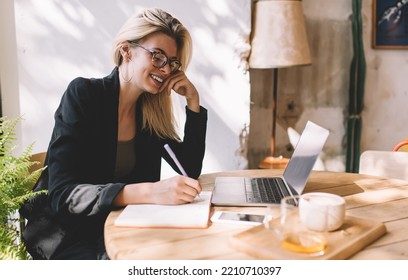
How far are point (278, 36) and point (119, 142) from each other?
126 centimetres

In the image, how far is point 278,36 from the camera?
2.42m

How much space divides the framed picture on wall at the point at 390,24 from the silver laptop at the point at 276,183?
1769mm

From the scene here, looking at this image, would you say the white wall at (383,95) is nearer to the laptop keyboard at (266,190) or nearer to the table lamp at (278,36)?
the table lamp at (278,36)

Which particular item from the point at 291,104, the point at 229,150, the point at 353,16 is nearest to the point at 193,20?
the point at 229,150

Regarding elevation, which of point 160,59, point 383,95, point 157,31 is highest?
point 157,31

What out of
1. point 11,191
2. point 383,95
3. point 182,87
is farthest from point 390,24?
point 11,191

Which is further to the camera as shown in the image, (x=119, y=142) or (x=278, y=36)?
(x=278, y=36)

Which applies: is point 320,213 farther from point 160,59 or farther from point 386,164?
point 386,164

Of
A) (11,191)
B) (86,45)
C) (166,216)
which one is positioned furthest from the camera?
(86,45)

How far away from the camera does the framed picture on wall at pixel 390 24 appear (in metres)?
2.84

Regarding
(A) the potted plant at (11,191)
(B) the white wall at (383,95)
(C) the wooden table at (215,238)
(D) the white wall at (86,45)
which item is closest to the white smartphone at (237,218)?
(C) the wooden table at (215,238)

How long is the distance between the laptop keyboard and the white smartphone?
130 mm

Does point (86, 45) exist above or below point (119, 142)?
above

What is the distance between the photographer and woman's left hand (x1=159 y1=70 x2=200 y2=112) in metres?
1.69
